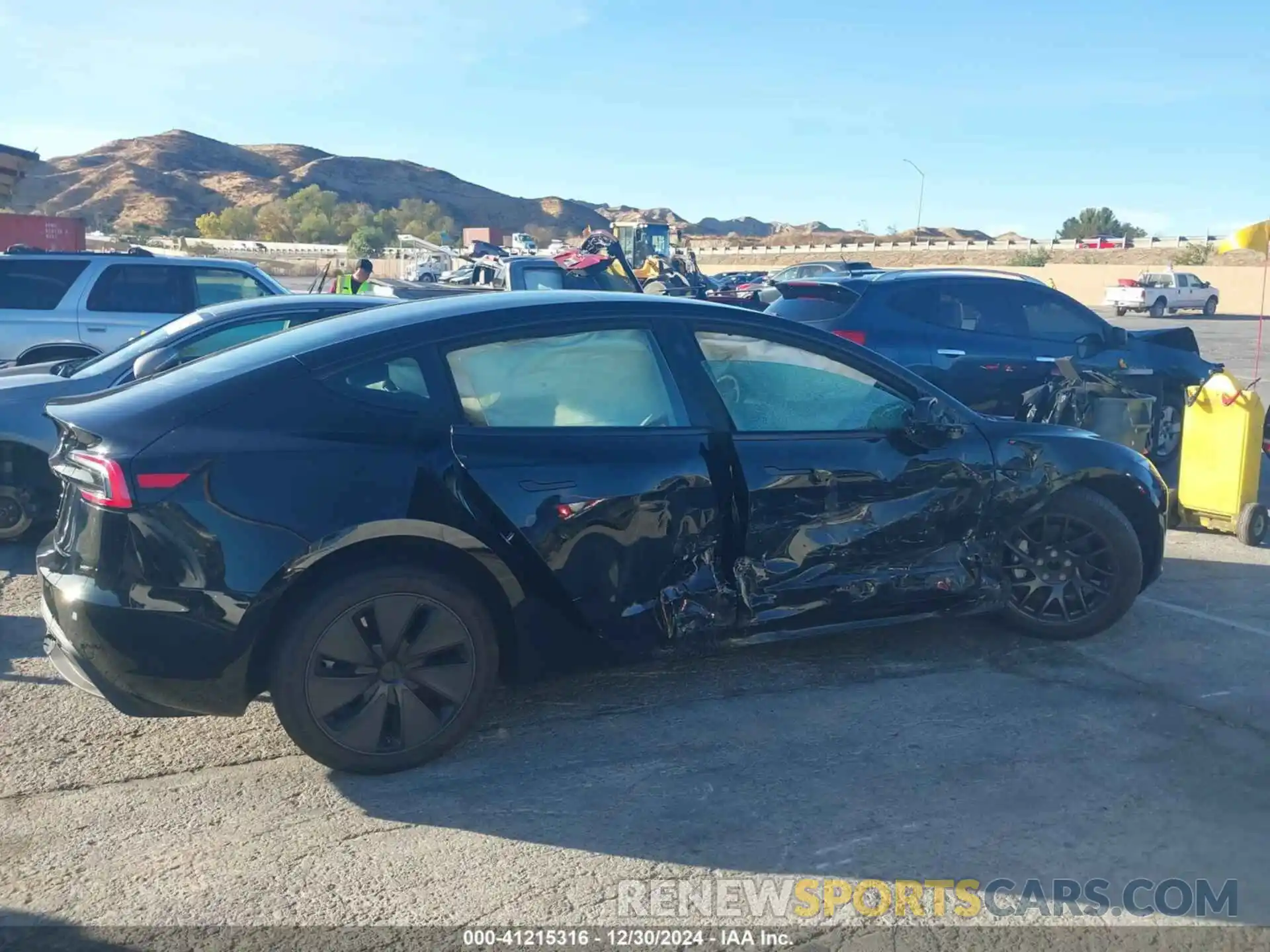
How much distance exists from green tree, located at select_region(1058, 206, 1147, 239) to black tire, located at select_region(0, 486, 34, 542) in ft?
348

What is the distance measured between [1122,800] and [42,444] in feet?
20.1

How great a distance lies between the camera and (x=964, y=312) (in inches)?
374

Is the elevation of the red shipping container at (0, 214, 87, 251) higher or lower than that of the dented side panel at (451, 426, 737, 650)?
higher

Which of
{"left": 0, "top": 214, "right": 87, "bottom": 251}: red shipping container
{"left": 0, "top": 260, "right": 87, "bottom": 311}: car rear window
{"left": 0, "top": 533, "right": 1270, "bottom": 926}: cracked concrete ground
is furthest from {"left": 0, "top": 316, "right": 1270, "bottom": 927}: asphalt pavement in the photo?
{"left": 0, "top": 214, "right": 87, "bottom": 251}: red shipping container

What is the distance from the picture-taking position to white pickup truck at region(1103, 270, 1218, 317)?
40.4m

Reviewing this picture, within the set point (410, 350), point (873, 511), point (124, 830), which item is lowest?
point (124, 830)

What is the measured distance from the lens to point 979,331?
31.0 ft

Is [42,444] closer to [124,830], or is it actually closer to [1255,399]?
[124,830]

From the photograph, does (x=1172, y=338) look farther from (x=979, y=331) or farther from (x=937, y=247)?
(x=937, y=247)

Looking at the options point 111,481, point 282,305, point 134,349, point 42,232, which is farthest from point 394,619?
point 42,232

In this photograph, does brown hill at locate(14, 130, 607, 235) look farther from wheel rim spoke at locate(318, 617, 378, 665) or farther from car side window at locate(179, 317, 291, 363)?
wheel rim spoke at locate(318, 617, 378, 665)

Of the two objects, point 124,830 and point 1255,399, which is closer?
point 124,830

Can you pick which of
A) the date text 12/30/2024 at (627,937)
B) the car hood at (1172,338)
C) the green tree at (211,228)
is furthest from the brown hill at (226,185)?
the date text 12/30/2024 at (627,937)

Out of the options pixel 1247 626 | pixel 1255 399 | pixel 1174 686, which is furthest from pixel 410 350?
pixel 1255 399
